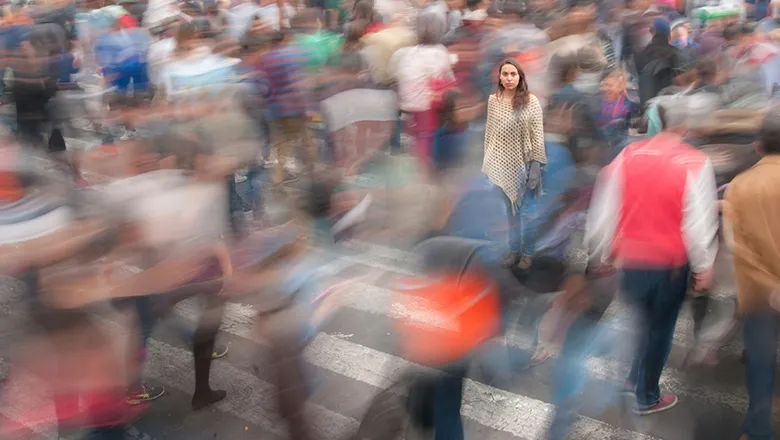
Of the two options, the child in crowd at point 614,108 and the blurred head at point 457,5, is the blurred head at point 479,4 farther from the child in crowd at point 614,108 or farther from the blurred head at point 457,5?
the child in crowd at point 614,108

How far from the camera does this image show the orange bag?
3.62m

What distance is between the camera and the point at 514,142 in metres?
6.29

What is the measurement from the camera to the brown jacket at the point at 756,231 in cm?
398

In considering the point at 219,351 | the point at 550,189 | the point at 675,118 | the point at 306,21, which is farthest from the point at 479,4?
the point at 675,118

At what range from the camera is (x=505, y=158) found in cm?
633

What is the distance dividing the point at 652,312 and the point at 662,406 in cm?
79

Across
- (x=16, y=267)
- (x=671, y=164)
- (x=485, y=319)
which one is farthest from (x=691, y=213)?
(x=16, y=267)

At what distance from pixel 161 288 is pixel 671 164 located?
2.95m

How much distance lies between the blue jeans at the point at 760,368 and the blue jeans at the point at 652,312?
1.38ft

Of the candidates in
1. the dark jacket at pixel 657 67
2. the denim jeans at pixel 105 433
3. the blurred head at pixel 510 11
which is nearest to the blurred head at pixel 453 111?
the blurred head at pixel 510 11

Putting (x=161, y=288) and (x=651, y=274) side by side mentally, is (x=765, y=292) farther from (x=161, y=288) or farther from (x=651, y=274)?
(x=161, y=288)

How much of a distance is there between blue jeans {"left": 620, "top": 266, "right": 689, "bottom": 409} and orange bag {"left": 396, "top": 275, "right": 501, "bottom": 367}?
1147mm

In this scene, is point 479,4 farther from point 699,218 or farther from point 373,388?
point 699,218

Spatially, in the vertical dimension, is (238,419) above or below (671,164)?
below
